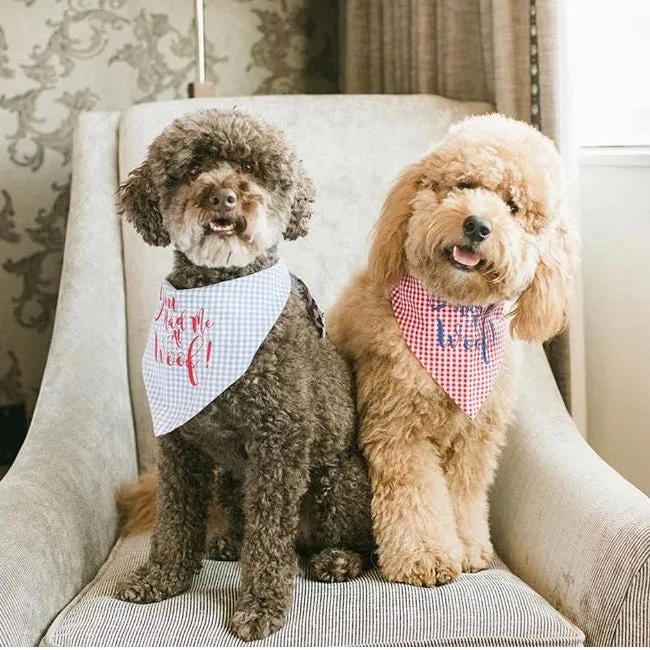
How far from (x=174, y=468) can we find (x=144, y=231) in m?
0.35

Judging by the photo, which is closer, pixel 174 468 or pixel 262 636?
pixel 262 636

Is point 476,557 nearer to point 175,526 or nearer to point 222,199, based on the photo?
point 175,526

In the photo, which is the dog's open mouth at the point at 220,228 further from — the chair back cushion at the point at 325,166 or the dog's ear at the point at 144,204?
the chair back cushion at the point at 325,166

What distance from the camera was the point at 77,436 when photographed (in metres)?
1.54

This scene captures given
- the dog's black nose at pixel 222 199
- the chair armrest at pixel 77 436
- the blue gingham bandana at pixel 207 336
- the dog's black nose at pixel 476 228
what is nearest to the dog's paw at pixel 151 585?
the chair armrest at pixel 77 436

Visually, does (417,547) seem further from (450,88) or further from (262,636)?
(450,88)

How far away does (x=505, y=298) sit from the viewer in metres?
1.32

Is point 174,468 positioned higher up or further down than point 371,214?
further down

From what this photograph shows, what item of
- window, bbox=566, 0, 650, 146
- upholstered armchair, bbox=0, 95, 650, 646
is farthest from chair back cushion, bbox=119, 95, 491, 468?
window, bbox=566, 0, 650, 146

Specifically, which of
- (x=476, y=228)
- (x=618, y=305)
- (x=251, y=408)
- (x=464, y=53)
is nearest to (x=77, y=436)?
(x=251, y=408)

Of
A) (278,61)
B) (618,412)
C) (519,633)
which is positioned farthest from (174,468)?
(278,61)

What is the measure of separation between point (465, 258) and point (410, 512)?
40 centimetres

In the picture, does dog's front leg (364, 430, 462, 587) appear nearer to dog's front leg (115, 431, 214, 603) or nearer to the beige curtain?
dog's front leg (115, 431, 214, 603)

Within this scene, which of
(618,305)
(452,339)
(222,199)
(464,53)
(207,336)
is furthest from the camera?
(464,53)
